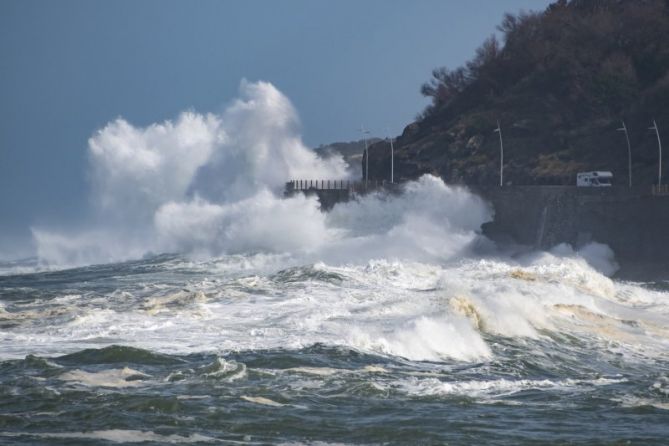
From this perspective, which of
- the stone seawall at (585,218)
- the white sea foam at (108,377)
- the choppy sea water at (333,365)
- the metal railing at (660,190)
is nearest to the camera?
the choppy sea water at (333,365)

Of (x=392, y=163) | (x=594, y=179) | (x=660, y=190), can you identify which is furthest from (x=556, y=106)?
(x=660, y=190)

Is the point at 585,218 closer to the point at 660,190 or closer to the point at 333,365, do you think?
the point at 660,190

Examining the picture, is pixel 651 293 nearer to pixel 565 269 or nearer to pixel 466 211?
pixel 565 269

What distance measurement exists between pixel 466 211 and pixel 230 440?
121 ft

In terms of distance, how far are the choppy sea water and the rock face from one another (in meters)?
25.8

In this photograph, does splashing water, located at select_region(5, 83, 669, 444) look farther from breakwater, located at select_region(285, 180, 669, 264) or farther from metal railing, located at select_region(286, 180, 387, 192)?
metal railing, located at select_region(286, 180, 387, 192)

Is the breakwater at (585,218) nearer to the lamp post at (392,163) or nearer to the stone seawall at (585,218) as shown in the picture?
the stone seawall at (585,218)

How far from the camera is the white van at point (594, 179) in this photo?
46469 millimetres

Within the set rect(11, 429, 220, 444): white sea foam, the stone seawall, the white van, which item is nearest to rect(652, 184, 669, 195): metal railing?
the stone seawall

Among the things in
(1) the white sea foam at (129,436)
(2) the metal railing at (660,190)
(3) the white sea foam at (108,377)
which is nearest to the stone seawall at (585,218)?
(2) the metal railing at (660,190)

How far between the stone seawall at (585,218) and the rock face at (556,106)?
5467 millimetres

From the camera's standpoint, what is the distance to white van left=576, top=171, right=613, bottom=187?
46.5 metres

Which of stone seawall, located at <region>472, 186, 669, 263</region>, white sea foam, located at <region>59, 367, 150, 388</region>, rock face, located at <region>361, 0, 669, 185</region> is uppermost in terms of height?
rock face, located at <region>361, 0, 669, 185</region>

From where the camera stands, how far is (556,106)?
60.4 m
